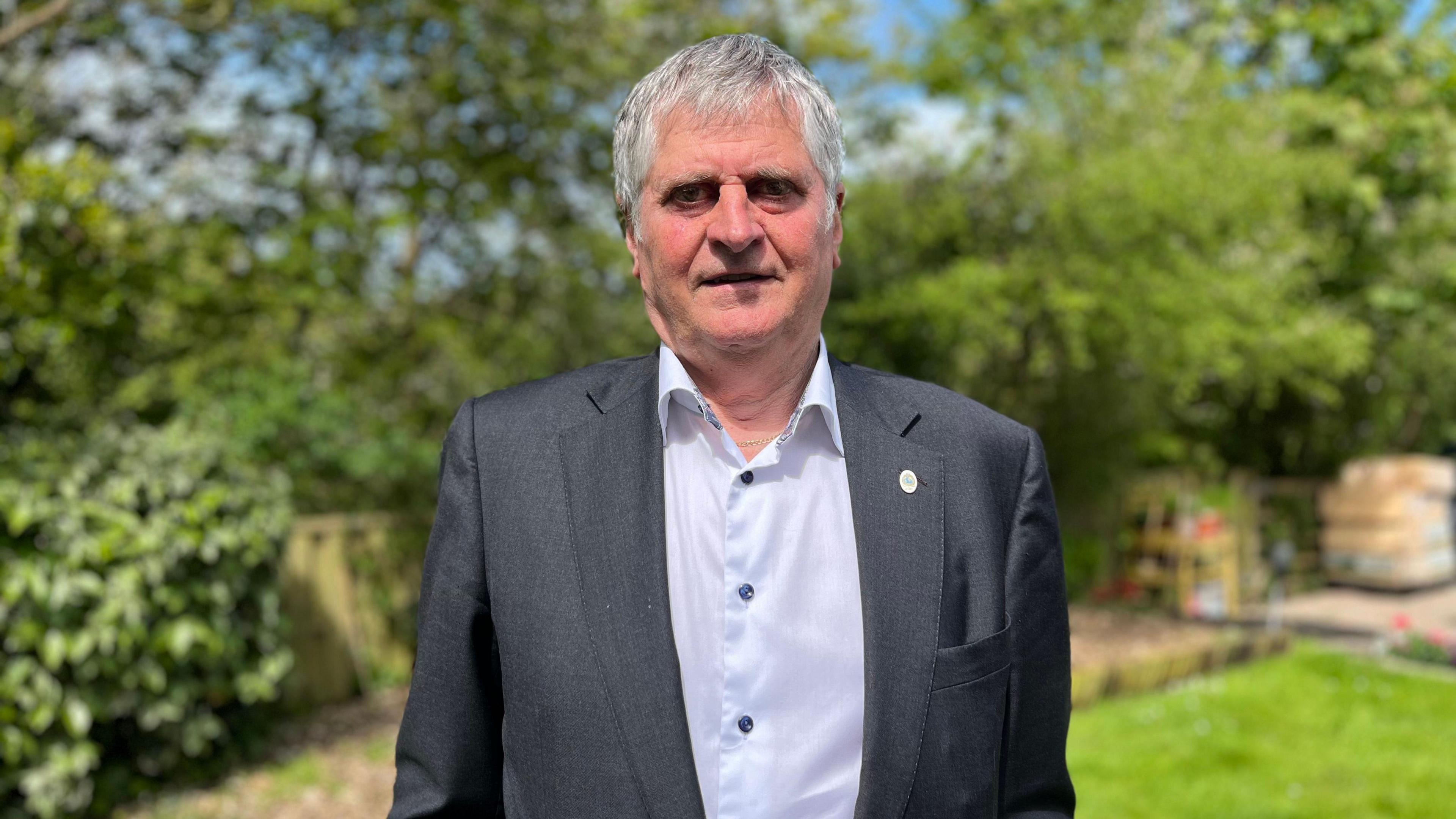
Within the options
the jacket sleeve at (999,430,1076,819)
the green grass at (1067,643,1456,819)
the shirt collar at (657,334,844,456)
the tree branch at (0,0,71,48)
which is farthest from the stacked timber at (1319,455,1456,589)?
the shirt collar at (657,334,844,456)

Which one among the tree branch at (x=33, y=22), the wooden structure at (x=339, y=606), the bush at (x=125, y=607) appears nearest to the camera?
the bush at (x=125, y=607)

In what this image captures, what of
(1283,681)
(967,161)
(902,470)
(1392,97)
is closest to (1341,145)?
(1392,97)

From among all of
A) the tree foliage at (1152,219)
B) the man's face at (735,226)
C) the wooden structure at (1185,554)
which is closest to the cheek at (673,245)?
the man's face at (735,226)

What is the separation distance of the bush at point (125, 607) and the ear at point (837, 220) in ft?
14.2

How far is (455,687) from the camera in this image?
1557 millimetres

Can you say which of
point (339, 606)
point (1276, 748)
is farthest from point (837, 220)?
point (339, 606)

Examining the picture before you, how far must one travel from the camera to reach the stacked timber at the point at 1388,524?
14125 mm

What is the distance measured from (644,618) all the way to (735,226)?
53cm

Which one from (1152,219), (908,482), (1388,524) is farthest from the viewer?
(1388,524)

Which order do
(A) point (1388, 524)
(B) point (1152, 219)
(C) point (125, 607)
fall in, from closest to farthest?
(C) point (125, 607) < (B) point (1152, 219) < (A) point (1388, 524)

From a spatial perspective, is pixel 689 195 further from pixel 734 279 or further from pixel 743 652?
pixel 743 652

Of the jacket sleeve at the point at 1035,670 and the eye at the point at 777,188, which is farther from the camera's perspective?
the jacket sleeve at the point at 1035,670

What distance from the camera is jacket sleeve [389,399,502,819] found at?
1.55m

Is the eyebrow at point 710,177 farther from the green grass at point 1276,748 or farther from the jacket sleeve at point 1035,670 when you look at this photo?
the green grass at point 1276,748
